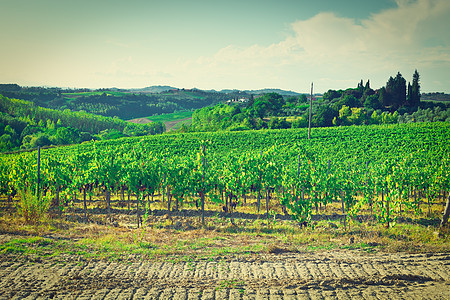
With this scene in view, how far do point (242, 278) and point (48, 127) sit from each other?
111528 mm

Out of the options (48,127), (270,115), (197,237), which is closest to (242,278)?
(197,237)

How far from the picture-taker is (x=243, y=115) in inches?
3105

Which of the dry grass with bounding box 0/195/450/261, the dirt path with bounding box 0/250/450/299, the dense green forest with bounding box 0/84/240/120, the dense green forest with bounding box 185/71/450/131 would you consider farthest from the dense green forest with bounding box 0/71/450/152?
the dirt path with bounding box 0/250/450/299

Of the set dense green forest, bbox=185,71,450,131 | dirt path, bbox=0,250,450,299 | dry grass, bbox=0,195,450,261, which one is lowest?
dry grass, bbox=0,195,450,261

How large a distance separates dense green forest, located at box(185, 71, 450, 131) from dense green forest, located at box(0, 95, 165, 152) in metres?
33.4

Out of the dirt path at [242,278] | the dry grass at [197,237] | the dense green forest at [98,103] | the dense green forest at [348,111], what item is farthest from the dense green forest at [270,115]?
the dirt path at [242,278]

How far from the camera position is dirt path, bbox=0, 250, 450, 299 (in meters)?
8.73

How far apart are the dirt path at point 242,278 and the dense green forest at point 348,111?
5230cm

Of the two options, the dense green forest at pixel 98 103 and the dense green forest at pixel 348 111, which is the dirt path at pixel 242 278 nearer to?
the dense green forest at pixel 348 111

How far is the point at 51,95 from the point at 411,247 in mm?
197618

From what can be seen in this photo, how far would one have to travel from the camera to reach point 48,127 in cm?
10350

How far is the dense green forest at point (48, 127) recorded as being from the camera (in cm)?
7994

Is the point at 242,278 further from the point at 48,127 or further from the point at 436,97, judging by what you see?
the point at 436,97

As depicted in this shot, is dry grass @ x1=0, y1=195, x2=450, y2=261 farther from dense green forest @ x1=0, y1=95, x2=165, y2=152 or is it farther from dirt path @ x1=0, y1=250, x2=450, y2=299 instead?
dense green forest @ x1=0, y1=95, x2=165, y2=152
